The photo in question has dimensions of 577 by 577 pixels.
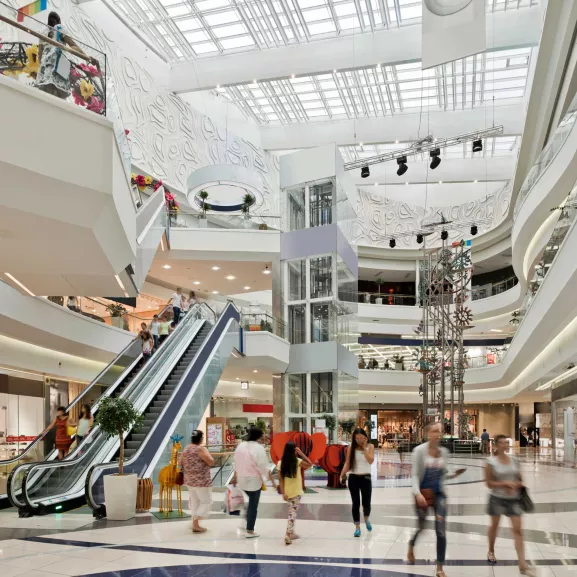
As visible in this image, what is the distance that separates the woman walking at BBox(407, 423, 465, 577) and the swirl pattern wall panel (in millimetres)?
18405

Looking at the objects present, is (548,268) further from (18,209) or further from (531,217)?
(18,209)

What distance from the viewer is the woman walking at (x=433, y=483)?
5633 millimetres

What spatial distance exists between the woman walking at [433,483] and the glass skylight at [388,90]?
2199 centimetres

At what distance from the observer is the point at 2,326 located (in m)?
14.8

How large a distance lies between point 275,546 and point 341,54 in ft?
64.3

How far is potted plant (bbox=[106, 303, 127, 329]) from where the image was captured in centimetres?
2019

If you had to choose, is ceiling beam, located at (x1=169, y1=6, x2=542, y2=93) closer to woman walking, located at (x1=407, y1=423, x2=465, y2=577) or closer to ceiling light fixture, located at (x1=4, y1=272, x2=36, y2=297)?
ceiling light fixture, located at (x1=4, y1=272, x2=36, y2=297)

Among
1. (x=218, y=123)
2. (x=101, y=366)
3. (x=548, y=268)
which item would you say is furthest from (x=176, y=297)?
(x=218, y=123)

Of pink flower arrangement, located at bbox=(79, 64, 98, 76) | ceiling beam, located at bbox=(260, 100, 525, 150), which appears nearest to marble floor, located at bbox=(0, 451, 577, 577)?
pink flower arrangement, located at bbox=(79, 64, 98, 76)

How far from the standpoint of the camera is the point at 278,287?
76.8 feet

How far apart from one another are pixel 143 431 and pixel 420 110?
2274 centimetres

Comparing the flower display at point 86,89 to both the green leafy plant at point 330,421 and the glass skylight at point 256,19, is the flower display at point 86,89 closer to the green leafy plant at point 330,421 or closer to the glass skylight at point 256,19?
the green leafy plant at point 330,421

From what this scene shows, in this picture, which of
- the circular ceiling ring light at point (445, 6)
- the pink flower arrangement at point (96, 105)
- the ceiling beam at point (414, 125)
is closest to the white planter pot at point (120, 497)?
the pink flower arrangement at point (96, 105)

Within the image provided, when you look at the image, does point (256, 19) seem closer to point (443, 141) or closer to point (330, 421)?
→ point (443, 141)
